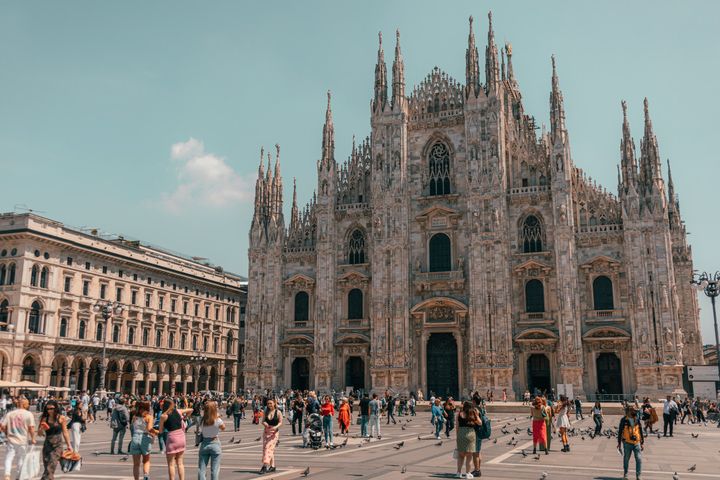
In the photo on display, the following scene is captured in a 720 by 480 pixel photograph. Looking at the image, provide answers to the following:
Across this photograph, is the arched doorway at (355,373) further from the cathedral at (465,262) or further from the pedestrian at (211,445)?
the pedestrian at (211,445)

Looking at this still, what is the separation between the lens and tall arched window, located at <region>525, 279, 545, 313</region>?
46.2 metres

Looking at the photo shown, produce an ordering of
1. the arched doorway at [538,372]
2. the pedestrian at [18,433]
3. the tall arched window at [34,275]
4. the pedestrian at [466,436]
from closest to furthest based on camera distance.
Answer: the pedestrian at [18,433] < the pedestrian at [466,436] < the arched doorway at [538,372] < the tall arched window at [34,275]

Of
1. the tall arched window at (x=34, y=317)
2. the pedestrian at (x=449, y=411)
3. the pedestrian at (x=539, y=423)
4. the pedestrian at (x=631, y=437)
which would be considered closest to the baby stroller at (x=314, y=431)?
the pedestrian at (x=449, y=411)

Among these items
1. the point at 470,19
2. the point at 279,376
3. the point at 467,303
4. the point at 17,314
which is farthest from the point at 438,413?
the point at 17,314

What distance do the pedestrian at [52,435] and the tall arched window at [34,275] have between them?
45.3m

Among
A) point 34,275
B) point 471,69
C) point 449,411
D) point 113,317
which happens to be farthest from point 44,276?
point 449,411

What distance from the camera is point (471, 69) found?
1989 inches

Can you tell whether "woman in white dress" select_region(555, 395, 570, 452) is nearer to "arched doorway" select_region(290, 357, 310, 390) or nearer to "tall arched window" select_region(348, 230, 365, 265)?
"tall arched window" select_region(348, 230, 365, 265)

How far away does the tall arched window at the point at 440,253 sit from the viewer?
4919 centimetres

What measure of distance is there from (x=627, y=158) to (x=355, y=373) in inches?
941

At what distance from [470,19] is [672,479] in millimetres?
43139

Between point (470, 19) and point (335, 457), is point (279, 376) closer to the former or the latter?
point (470, 19)

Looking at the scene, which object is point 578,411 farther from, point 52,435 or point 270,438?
point 52,435

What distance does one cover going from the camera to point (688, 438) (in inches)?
971
